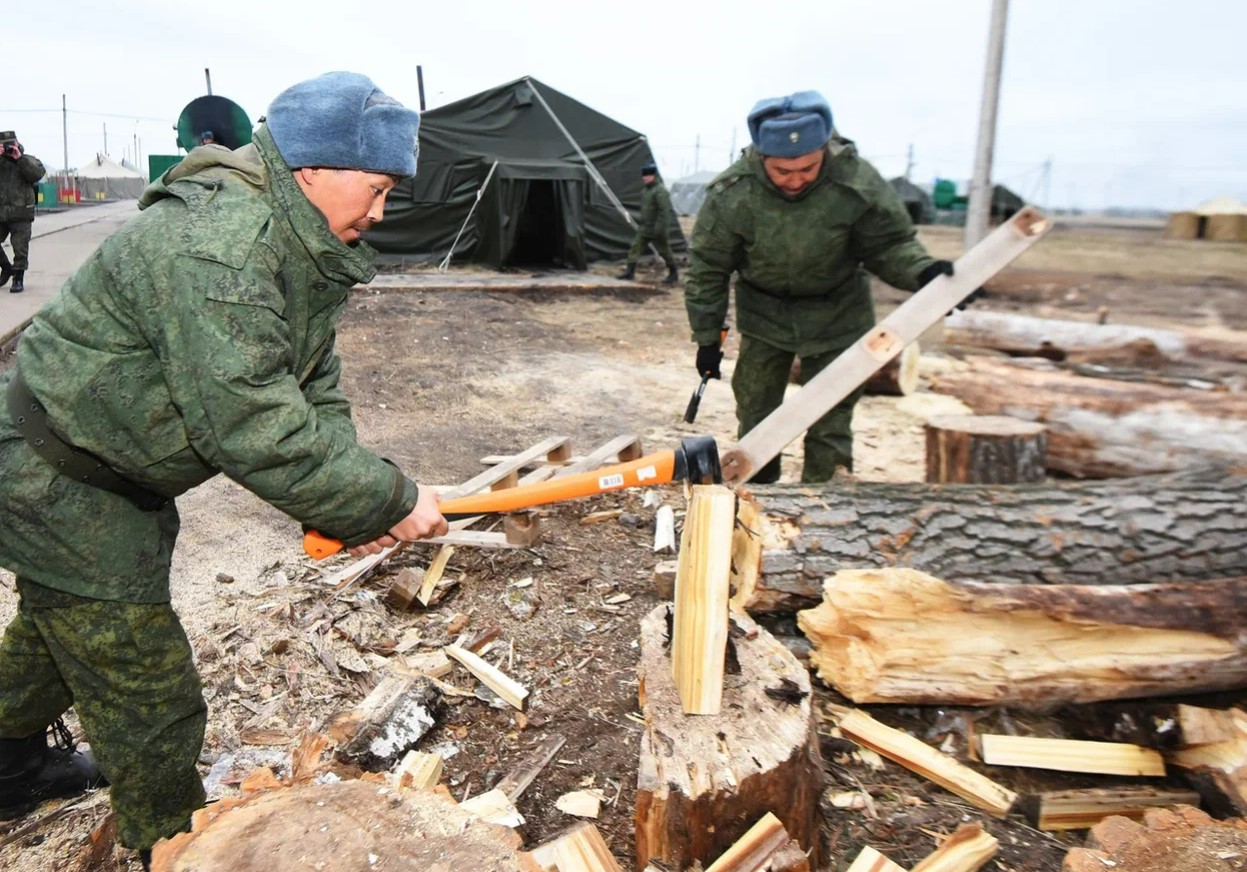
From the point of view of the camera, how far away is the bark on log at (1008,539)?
3113 millimetres

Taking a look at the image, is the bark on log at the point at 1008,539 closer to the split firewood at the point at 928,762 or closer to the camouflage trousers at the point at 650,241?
the split firewood at the point at 928,762

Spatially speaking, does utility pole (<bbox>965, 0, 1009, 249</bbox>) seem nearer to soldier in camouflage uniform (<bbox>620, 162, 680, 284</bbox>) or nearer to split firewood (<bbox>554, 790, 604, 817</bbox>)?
soldier in camouflage uniform (<bbox>620, 162, 680, 284</bbox>)

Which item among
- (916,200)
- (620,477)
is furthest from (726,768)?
(916,200)

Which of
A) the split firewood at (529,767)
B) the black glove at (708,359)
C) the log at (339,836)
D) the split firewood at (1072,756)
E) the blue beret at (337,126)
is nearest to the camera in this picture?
the log at (339,836)

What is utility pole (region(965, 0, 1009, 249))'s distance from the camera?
9.64 metres

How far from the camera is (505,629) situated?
349 cm

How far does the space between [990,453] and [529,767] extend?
2.77m

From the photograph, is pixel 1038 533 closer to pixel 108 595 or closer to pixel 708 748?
pixel 708 748

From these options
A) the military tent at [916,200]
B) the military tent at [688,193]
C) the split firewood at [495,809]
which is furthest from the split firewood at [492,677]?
the military tent at [688,193]

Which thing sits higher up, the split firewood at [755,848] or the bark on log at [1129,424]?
the bark on log at [1129,424]

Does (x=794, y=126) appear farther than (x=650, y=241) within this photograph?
No

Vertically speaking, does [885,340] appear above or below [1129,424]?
above

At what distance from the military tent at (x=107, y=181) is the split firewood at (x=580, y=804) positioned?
44.1 meters

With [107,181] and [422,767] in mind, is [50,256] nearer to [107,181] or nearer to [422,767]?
[422,767]
